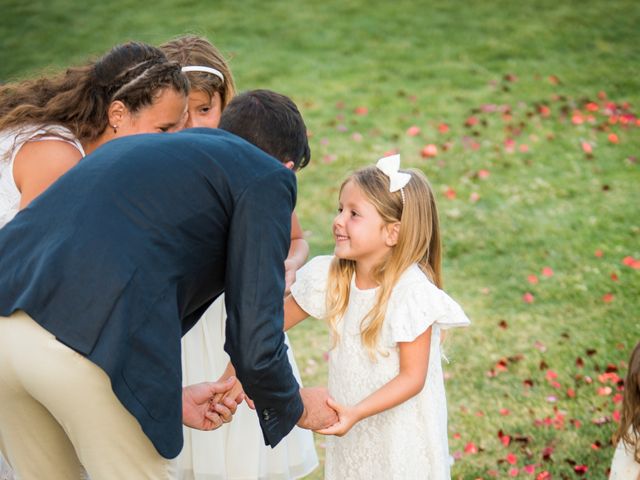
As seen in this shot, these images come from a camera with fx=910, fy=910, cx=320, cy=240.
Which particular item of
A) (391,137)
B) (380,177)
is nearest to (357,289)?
(380,177)

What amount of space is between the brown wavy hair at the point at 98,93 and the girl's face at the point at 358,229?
2.47 feet

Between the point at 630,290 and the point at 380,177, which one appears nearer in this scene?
the point at 380,177

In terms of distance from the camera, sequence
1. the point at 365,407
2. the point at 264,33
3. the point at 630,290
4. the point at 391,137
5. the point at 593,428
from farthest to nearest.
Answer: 1. the point at 264,33
2. the point at 391,137
3. the point at 630,290
4. the point at 593,428
5. the point at 365,407

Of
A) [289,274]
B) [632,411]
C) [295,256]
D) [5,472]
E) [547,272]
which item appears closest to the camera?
[632,411]

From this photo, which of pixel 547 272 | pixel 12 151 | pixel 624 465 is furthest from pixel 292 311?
pixel 547 272

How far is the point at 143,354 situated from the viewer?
2.47 metres

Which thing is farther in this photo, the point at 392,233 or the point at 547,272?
the point at 547,272

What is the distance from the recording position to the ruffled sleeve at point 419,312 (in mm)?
3309

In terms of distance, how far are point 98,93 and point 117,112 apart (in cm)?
11

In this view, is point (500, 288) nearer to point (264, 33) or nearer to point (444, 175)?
point (444, 175)

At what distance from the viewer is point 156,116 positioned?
3273 millimetres

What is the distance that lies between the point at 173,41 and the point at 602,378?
3.12m

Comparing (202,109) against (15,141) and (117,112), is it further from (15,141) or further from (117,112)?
(15,141)

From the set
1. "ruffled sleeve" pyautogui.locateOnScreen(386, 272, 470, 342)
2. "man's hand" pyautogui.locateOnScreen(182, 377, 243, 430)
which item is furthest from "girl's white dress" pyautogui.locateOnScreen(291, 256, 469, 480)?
"man's hand" pyautogui.locateOnScreen(182, 377, 243, 430)
